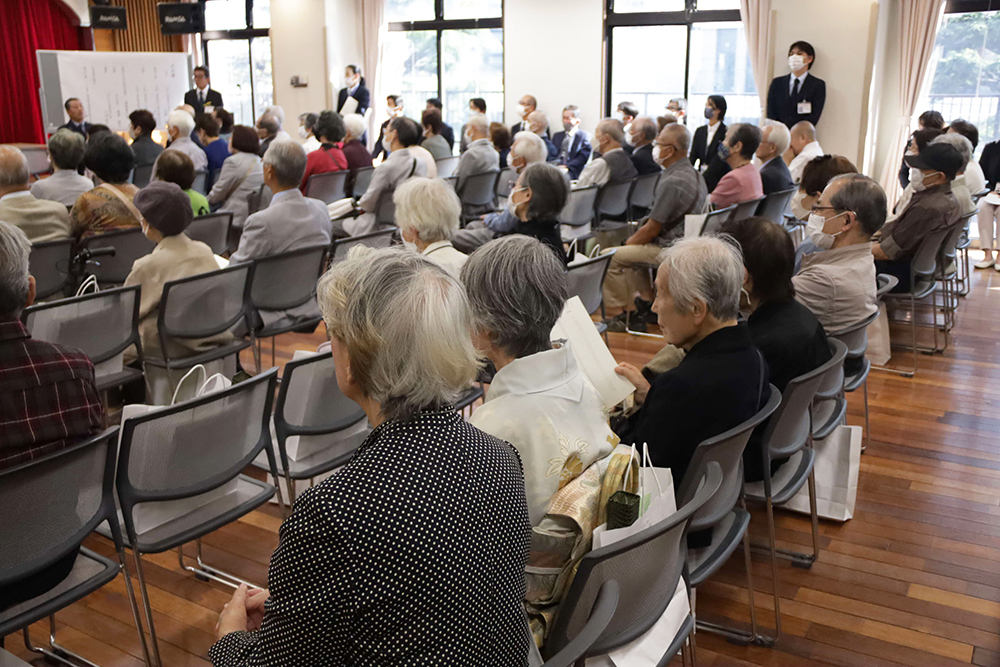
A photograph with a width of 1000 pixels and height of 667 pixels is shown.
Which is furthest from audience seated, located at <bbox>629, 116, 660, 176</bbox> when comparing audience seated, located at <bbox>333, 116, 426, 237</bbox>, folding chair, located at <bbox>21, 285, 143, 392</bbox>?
folding chair, located at <bbox>21, 285, 143, 392</bbox>

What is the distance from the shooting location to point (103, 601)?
9.75 feet

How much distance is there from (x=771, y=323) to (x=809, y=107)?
7.71m

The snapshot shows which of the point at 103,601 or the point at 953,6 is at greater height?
the point at 953,6

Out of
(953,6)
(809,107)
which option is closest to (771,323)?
(809,107)

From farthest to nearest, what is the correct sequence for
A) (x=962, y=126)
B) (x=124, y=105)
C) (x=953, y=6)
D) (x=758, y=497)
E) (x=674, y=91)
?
1. (x=124, y=105)
2. (x=674, y=91)
3. (x=953, y=6)
4. (x=962, y=126)
5. (x=758, y=497)

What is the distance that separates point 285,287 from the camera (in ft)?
14.5

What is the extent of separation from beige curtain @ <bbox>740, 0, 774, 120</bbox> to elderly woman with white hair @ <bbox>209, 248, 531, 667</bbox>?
988cm

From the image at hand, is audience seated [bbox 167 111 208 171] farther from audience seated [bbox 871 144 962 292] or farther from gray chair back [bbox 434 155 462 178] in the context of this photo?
audience seated [bbox 871 144 962 292]

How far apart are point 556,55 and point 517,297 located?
1051 cm

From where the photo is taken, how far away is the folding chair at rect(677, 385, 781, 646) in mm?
2064

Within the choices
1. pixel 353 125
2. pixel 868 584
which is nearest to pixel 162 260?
pixel 868 584

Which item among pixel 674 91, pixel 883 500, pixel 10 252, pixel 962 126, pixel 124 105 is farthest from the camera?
pixel 124 105

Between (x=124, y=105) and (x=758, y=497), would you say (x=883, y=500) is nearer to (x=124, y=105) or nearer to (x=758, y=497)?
(x=758, y=497)

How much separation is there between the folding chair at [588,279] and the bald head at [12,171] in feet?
10.1
